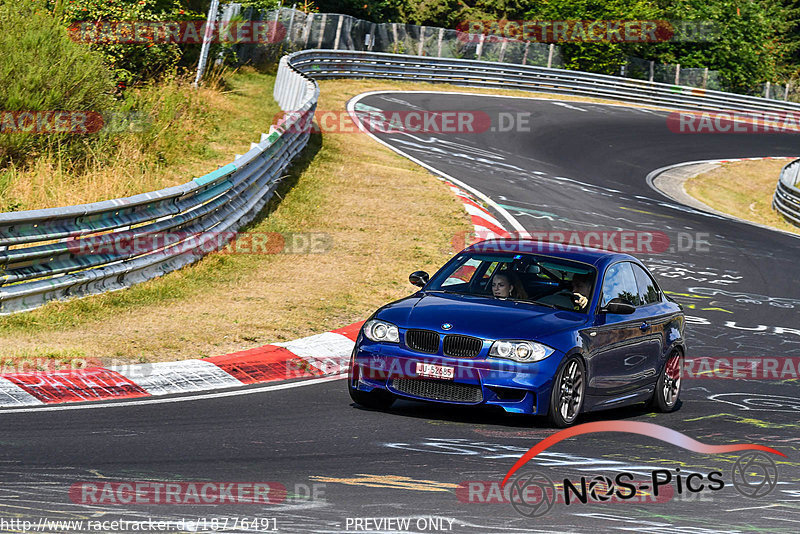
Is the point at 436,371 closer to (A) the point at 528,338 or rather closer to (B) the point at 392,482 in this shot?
(A) the point at 528,338

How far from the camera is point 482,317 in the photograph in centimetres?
885

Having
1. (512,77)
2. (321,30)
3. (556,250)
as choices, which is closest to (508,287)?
(556,250)

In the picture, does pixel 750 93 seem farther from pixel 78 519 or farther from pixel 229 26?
pixel 78 519

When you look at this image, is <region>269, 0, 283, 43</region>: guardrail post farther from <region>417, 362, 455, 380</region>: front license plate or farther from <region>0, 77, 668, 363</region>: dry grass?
<region>417, 362, 455, 380</region>: front license plate

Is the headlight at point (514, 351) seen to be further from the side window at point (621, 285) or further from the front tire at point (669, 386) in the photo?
the front tire at point (669, 386)

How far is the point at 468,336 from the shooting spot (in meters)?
8.59

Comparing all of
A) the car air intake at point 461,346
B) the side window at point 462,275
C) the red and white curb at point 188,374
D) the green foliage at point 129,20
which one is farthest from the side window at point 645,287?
the green foliage at point 129,20

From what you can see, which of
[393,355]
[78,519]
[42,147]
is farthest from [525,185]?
[78,519]

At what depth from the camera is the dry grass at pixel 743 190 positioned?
1191 inches

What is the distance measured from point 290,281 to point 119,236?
2723 millimetres

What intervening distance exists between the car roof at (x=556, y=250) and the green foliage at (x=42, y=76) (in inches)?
404

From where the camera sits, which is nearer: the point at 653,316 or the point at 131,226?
the point at 653,316

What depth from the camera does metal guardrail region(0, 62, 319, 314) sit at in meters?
11.3

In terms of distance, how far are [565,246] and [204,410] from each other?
149 inches
